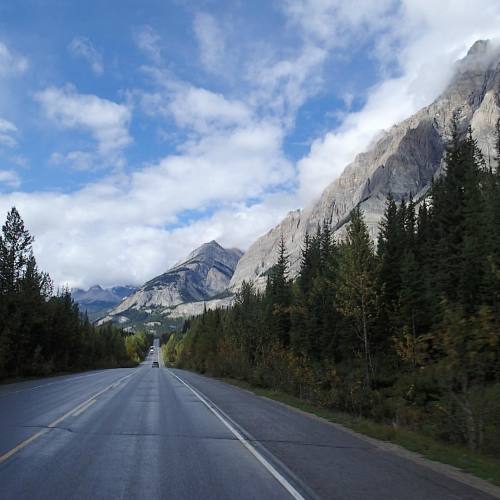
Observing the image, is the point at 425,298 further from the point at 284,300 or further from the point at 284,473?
the point at 284,473

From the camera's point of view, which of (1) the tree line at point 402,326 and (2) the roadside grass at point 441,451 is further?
(1) the tree line at point 402,326

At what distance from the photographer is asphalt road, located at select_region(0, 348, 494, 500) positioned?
6785 millimetres

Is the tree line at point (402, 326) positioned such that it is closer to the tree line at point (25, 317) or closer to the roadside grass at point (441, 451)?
the roadside grass at point (441, 451)

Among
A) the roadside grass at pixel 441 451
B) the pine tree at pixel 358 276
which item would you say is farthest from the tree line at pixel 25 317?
the roadside grass at pixel 441 451

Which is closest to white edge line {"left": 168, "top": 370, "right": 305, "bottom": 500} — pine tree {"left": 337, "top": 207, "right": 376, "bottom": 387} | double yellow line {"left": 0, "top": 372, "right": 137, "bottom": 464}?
double yellow line {"left": 0, "top": 372, "right": 137, "bottom": 464}

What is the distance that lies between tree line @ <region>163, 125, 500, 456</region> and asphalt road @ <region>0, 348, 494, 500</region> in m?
3.47

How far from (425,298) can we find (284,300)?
2516 cm

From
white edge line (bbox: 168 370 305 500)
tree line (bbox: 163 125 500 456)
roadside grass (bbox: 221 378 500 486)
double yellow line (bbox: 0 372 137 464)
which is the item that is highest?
tree line (bbox: 163 125 500 456)

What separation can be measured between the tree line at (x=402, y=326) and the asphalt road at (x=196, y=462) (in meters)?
3.47

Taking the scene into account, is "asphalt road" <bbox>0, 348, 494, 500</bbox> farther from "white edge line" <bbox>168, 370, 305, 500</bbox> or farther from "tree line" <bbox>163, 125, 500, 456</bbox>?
"tree line" <bbox>163, 125, 500, 456</bbox>

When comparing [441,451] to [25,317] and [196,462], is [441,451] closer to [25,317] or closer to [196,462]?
[196,462]

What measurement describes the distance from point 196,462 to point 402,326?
1687 inches

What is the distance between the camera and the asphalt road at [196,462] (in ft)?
22.3

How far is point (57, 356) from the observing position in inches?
2630
